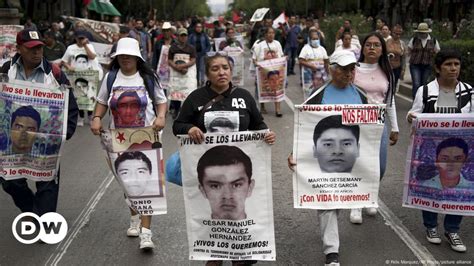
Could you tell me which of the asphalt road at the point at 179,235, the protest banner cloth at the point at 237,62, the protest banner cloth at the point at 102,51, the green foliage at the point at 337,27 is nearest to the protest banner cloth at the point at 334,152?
the asphalt road at the point at 179,235

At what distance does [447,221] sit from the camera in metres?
5.97

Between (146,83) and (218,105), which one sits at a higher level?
(146,83)

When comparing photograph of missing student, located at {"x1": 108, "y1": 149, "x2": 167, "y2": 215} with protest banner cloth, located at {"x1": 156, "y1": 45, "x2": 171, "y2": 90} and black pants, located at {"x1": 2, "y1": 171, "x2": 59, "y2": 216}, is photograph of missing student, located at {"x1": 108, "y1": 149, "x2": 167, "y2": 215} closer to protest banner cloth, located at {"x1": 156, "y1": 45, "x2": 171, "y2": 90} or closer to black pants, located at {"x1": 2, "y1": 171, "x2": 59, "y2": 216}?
black pants, located at {"x1": 2, "y1": 171, "x2": 59, "y2": 216}

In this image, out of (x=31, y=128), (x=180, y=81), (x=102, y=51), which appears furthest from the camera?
(x=102, y=51)

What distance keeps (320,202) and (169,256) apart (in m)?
1.34

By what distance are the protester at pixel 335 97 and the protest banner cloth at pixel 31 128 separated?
7.25ft

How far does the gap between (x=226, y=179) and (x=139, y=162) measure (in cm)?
118

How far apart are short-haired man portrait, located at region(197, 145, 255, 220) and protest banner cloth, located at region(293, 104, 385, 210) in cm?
71

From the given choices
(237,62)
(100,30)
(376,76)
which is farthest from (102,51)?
(376,76)

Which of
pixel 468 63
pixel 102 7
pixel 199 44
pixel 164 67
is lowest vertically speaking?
pixel 468 63

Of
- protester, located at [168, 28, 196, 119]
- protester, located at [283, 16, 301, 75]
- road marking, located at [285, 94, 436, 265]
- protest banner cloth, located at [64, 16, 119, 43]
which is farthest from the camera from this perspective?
protester, located at [283, 16, 301, 75]

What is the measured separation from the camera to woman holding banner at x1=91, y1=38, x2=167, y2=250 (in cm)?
581

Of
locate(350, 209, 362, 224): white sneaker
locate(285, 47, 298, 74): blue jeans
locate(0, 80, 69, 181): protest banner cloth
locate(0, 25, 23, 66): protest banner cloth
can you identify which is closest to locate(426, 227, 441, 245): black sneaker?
locate(350, 209, 362, 224): white sneaker

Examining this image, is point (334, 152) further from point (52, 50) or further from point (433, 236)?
point (52, 50)
